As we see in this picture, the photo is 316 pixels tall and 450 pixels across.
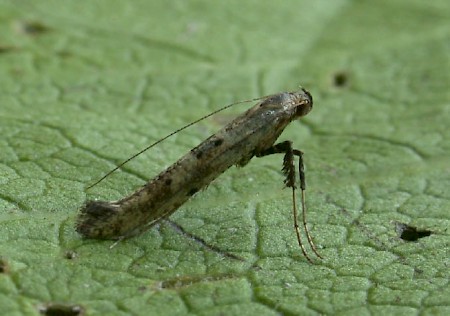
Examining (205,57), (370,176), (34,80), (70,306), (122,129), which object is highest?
(205,57)

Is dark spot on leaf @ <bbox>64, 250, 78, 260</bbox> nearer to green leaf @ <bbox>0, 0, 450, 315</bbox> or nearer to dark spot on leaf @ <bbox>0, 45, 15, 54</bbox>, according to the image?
green leaf @ <bbox>0, 0, 450, 315</bbox>

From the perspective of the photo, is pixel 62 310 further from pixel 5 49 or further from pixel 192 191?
pixel 5 49

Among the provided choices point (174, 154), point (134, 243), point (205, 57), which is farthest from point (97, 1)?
point (134, 243)

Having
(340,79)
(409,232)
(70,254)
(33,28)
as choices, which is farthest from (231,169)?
(33,28)

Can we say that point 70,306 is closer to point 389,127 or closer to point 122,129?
point 122,129

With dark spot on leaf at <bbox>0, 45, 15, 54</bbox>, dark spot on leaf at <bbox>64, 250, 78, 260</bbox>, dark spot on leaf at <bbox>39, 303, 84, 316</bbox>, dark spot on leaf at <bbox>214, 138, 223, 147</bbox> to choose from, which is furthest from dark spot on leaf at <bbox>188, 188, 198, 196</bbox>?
dark spot on leaf at <bbox>0, 45, 15, 54</bbox>

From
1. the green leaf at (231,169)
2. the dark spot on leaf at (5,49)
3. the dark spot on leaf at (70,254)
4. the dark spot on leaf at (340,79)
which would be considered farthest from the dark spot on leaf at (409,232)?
the dark spot on leaf at (5,49)
